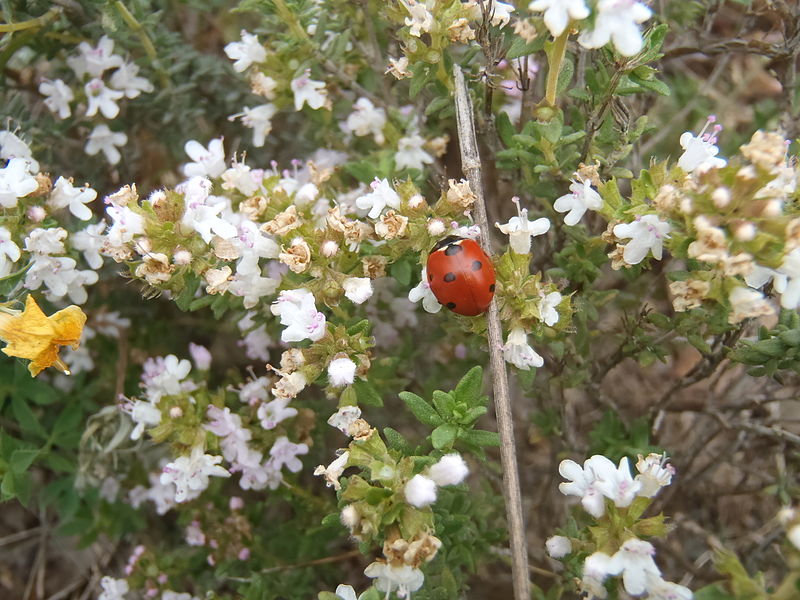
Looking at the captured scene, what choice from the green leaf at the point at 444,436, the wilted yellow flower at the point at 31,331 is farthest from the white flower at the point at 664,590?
the wilted yellow flower at the point at 31,331

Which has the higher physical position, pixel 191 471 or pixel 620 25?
pixel 620 25

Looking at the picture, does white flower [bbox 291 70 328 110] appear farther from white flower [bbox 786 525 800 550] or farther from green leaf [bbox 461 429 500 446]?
white flower [bbox 786 525 800 550]

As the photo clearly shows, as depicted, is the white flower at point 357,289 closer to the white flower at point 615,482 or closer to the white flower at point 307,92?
the white flower at point 615,482

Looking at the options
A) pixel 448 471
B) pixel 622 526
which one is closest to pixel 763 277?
pixel 622 526

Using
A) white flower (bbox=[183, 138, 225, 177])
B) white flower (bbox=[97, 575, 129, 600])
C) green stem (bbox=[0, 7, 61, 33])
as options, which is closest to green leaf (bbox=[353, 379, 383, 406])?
white flower (bbox=[183, 138, 225, 177])

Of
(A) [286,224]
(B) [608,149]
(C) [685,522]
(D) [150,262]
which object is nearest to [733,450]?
(C) [685,522]

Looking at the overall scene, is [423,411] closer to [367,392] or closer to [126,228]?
[367,392]
